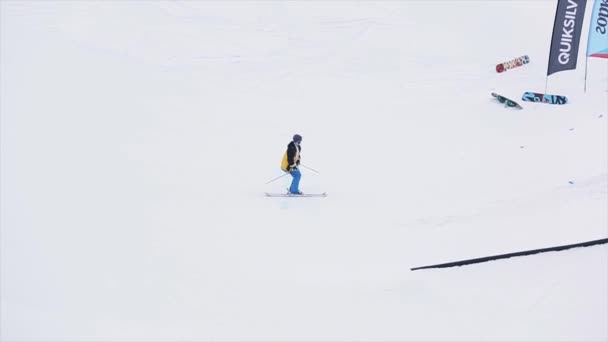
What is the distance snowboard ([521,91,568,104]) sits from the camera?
14.9m

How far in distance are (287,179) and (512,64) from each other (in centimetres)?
860

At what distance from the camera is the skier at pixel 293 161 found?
1075 cm

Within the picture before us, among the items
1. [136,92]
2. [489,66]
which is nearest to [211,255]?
[136,92]

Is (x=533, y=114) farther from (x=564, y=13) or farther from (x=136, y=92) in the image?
(x=136, y=92)

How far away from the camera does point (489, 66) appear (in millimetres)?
17484

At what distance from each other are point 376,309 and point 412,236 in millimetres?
2352

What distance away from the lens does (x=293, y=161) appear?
35.8 feet

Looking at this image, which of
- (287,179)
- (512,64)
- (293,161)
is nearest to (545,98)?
(512,64)

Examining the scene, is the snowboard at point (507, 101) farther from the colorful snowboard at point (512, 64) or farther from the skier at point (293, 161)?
the skier at point (293, 161)

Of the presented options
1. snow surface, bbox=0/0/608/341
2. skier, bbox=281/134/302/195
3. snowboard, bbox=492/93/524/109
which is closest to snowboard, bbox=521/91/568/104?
snow surface, bbox=0/0/608/341

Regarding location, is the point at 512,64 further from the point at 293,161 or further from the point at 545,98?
the point at 293,161

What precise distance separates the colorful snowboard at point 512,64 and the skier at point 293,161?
28.2 feet

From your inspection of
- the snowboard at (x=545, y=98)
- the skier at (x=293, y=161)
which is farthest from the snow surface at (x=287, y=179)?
the skier at (x=293, y=161)

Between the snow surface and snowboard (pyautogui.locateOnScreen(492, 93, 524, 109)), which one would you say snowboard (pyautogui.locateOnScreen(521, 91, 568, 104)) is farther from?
snowboard (pyautogui.locateOnScreen(492, 93, 524, 109))
